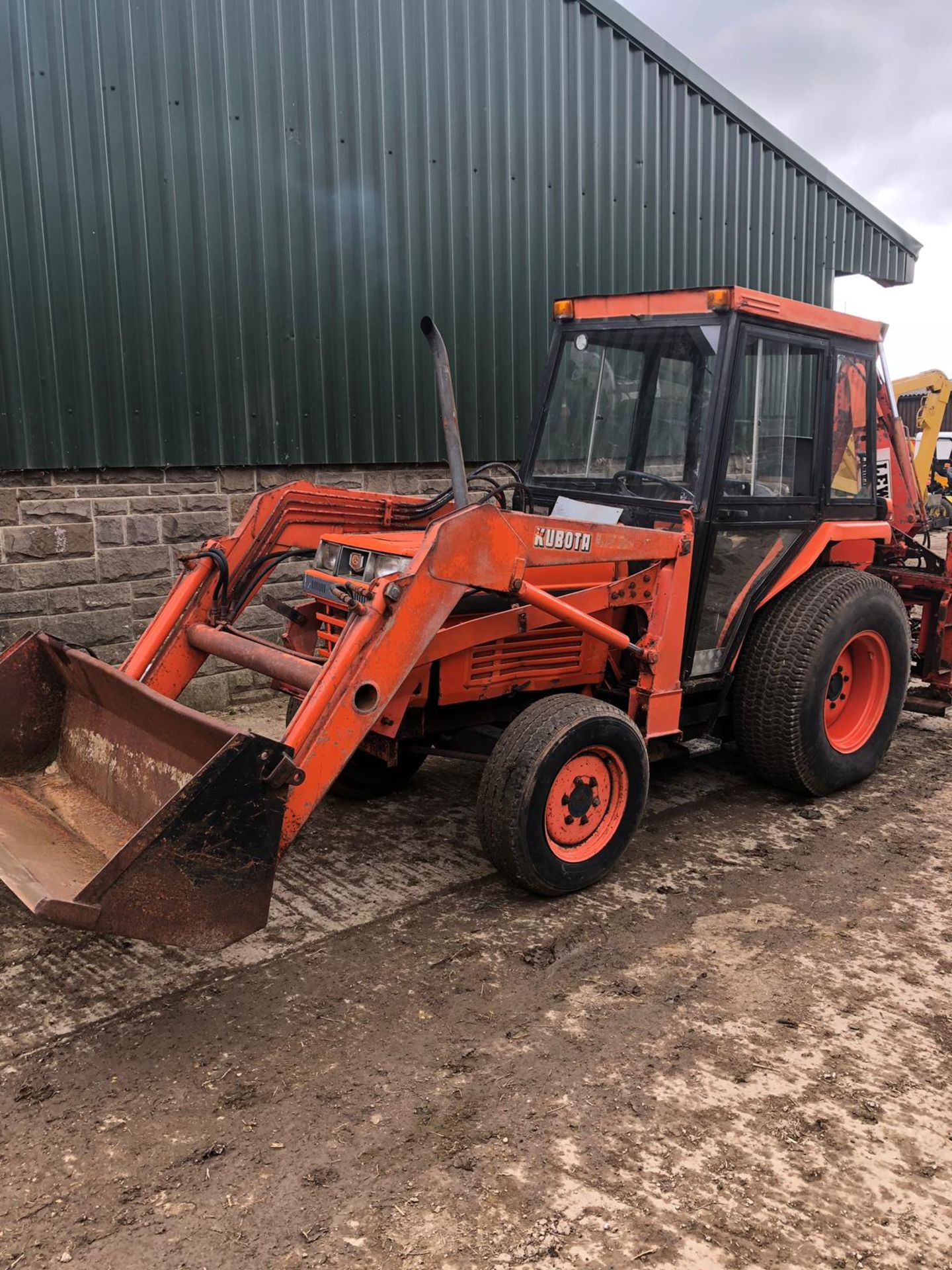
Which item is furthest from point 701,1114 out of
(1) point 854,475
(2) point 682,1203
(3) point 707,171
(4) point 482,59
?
(3) point 707,171

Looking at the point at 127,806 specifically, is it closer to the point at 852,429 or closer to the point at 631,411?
the point at 631,411

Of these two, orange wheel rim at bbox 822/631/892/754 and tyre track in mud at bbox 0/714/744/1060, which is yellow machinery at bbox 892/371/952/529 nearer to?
orange wheel rim at bbox 822/631/892/754

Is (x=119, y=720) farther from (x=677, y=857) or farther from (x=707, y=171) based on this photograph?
(x=707, y=171)

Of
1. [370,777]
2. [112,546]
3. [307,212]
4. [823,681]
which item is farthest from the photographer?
[307,212]

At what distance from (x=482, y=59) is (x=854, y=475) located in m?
4.62

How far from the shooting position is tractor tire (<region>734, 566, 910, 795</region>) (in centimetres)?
489

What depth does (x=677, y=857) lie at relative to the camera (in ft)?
15.0

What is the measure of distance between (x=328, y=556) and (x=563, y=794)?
4.95 ft

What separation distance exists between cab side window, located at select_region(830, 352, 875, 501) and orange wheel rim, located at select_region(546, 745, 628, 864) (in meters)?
2.04

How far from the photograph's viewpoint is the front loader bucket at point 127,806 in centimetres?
289

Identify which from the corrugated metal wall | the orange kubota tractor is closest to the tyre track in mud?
the orange kubota tractor

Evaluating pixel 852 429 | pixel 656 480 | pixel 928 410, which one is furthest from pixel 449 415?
pixel 928 410

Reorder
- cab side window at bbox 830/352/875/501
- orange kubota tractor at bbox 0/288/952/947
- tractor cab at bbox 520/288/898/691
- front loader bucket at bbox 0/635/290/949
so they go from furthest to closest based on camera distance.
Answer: cab side window at bbox 830/352/875/501, tractor cab at bbox 520/288/898/691, orange kubota tractor at bbox 0/288/952/947, front loader bucket at bbox 0/635/290/949

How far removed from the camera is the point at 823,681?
4.95m
